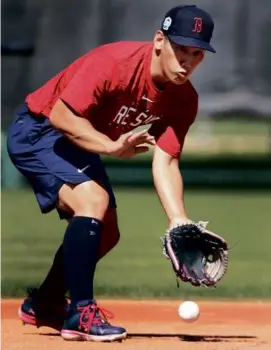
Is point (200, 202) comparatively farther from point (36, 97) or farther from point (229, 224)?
point (36, 97)

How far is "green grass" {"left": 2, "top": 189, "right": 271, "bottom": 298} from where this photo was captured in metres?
8.55

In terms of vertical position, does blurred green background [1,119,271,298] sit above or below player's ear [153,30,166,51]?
below

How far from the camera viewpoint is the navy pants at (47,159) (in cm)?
568

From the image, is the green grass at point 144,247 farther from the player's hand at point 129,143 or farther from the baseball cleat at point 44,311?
the player's hand at point 129,143

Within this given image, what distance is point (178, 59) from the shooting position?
17.9ft

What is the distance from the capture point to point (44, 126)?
588cm

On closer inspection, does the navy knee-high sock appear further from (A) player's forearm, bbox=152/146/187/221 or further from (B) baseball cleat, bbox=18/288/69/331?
(B) baseball cleat, bbox=18/288/69/331

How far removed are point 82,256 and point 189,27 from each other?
1193 millimetres

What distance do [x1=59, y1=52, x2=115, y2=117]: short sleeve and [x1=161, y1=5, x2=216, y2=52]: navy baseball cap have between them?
0.32 metres

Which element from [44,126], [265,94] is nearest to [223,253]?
[44,126]

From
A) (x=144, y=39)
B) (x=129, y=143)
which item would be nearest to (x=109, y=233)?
(x=129, y=143)

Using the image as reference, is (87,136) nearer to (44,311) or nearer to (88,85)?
(88,85)

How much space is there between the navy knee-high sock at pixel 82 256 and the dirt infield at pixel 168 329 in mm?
257

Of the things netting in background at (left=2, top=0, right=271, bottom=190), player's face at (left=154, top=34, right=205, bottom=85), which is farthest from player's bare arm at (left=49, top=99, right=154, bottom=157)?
netting in background at (left=2, top=0, right=271, bottom=190)
